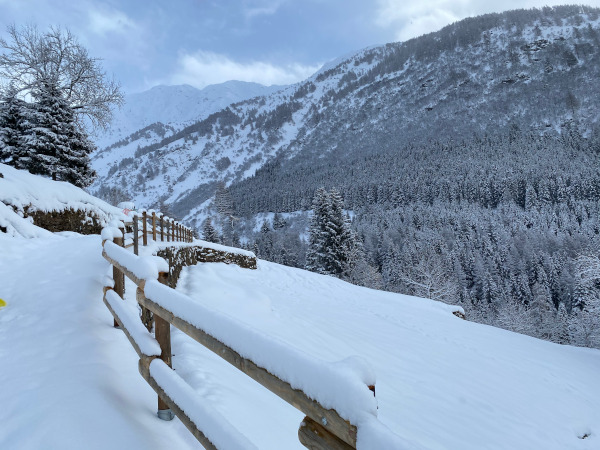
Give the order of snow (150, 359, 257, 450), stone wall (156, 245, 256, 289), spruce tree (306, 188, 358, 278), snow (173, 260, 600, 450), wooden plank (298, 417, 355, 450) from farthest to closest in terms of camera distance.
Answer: spruce tree (306, 188, 358, 278)
stone wall (156, 245, 256, 289)
snow (173, 260, 600, 450)
snow (150, 359, 257, 450)
wooden plank (298, 417, 355, 450)

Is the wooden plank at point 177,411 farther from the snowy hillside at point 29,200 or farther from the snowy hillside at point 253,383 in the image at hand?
the snowy hillside at point 29,200

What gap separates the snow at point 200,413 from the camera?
1.44 m

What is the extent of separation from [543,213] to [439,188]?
3214 centimetres

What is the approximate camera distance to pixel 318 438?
1.11 m

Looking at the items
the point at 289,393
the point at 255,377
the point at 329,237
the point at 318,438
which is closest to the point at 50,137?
the point at 255,377

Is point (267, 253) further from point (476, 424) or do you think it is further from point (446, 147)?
point (446, 147)

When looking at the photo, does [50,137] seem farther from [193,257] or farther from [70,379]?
[70,379]

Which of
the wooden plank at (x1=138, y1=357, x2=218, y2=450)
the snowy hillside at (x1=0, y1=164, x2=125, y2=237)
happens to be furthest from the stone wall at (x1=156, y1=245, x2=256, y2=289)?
the wooden plank at (x1=138, y1=357, x2=218, y2=450)

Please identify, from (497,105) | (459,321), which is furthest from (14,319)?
(497,105)

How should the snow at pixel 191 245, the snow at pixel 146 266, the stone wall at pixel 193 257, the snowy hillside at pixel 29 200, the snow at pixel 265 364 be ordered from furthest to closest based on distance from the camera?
the snowy hillside at pixel 29 200
the stone wall at pixel 193 257
the snow at pixel 191 245
the snow at pixel 146 266
the snow at pixel 265 364

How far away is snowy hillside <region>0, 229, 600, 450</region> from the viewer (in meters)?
2.39

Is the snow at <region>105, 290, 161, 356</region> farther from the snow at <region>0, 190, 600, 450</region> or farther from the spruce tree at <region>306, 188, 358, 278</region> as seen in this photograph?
the spruce tree at <region>306, 188, 358, 278</region>

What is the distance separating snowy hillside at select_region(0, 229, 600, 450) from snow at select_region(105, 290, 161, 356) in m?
0.44

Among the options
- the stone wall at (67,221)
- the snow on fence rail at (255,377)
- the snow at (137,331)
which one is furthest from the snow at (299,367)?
the stone wall at (67,221)
